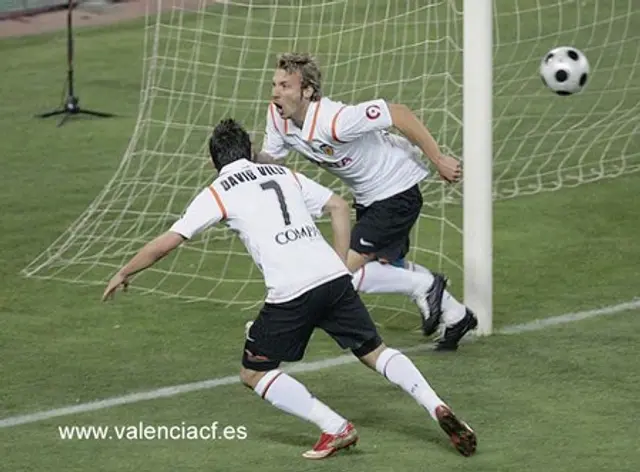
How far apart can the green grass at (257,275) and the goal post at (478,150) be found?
0.37 meters

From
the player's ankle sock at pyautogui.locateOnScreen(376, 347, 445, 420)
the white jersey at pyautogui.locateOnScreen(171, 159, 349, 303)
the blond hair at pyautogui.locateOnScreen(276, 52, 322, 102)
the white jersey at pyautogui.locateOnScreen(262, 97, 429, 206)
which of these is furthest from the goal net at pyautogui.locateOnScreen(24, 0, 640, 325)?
the white jersey at pyautogui.locateOnScreen(171, 159, 349, 303)

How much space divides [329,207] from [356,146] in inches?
53.9

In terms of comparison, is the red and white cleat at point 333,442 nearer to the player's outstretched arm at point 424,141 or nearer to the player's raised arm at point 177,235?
the player's raised arm at point 177,235

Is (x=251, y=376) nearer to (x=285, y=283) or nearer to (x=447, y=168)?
(x=285, y=283)

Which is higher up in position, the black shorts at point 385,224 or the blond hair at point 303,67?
the blond hair at point 303,67

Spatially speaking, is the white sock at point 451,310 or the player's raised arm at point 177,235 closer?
the player's raised arm at point 177,235

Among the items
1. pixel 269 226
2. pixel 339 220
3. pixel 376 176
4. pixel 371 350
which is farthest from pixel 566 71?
pixel 269 226

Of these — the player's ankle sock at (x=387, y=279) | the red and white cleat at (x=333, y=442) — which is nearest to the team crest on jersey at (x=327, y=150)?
the player's ankle sock at (x=387, y=279)

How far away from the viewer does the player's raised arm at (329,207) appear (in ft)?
26.0

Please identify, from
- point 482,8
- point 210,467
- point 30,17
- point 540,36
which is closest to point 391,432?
point 210,467

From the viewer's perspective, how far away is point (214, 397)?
8648 mm

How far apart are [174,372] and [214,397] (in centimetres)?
52

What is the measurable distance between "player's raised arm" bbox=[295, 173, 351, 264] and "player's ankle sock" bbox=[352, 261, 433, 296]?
1.44m

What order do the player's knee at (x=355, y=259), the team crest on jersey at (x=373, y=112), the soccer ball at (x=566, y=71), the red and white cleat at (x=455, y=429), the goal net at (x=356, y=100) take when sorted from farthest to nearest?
the soccer ball at (x=566, y=71)
the goal net at (x=356, y=100)
the player's knee at (x=355, y=259)
the team crest on jersey at (x=373, y=112)
the red and white cleat at (x=455, y=429)
